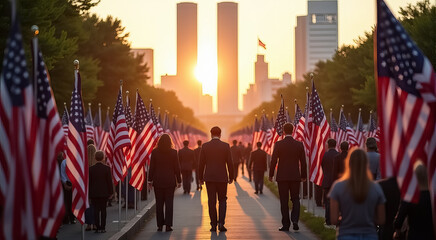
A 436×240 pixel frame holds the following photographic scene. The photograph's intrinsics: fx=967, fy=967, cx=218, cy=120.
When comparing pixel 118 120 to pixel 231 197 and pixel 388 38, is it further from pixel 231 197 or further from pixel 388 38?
pixel 231 197

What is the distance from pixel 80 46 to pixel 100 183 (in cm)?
4906

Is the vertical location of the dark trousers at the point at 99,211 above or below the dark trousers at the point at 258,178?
above

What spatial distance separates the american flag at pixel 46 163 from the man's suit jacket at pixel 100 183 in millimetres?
6299

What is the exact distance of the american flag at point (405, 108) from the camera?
937cm

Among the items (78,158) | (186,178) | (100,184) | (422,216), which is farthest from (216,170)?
(186,178)

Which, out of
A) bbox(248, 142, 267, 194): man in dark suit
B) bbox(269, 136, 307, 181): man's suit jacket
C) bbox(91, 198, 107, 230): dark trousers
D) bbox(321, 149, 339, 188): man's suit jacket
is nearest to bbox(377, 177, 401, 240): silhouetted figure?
bbox(269, 136, 307, 181): man's suit jacket

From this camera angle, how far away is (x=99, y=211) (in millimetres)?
17547

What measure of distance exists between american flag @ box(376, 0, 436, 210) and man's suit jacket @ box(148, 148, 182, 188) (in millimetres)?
9004

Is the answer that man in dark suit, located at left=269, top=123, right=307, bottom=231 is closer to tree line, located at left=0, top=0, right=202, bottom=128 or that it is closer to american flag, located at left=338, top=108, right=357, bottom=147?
tree line, located at left=0, top=0, right=202, bottom=128

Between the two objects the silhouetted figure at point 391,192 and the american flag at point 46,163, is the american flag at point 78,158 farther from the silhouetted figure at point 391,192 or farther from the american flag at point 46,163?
the silhouetted figure at point 391,192

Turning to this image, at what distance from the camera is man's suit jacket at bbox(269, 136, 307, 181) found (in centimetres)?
1798

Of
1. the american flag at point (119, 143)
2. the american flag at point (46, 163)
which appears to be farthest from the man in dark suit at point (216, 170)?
the american flag at point (46, 163)

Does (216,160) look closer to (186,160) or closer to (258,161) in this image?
(186,160)

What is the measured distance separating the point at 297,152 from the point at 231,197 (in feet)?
49.4
